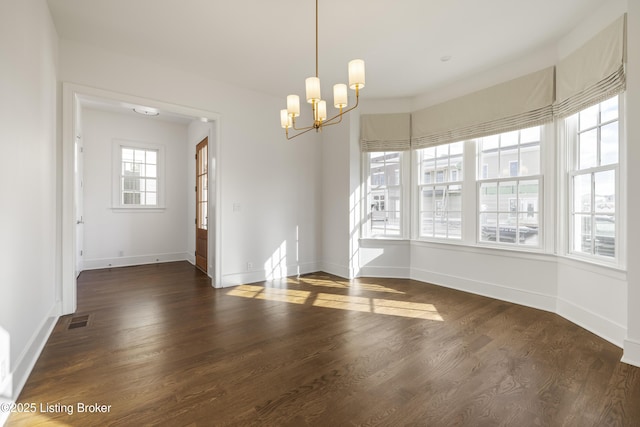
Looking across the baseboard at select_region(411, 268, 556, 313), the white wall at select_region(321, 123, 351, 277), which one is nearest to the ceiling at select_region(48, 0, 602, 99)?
the white wall at select_region(321, 123, 351, 277)

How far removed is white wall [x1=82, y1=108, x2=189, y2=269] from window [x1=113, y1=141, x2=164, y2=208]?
11 cm

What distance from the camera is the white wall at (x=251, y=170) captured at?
3.69 metres

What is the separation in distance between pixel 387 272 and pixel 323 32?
3606mm

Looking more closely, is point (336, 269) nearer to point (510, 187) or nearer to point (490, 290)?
point (490, 290)

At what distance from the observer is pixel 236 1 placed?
2.62m

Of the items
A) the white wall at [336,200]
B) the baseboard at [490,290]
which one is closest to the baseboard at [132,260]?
the white wall at [336,200]

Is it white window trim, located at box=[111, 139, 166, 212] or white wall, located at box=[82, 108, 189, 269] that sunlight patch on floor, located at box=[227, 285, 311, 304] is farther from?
white window trim, located at box=[111, 139, 166, 212]

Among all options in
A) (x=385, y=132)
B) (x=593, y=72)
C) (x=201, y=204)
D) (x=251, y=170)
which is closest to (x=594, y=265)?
(x=593, y=72)

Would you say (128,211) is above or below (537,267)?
above

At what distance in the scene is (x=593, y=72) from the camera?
2.81m

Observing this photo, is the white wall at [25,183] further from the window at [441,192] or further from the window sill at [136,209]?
the window at [441,192]

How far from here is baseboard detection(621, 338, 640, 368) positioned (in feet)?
7.39

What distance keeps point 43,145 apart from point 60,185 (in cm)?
70

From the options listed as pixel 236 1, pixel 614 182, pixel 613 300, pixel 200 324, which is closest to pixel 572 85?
pixel 614 182
